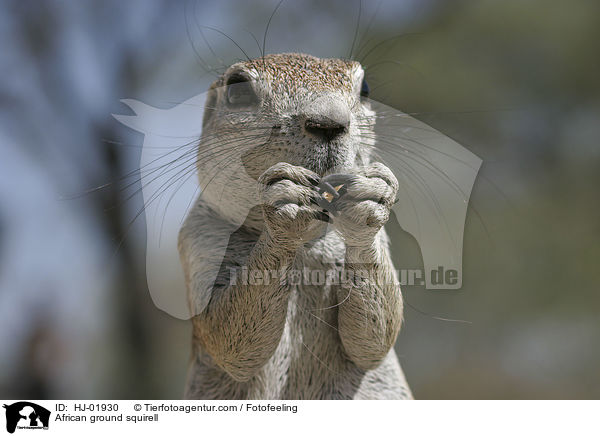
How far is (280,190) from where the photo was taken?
1.38m

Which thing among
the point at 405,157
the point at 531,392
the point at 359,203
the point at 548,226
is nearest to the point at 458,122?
the point at 405,157

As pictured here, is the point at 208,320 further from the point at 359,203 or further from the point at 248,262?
the point at 359,203

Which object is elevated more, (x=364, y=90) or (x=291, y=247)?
Result: (x=364, y=90)

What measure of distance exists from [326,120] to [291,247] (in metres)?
0.36

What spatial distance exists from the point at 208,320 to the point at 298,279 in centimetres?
32

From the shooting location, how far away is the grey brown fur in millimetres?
1444

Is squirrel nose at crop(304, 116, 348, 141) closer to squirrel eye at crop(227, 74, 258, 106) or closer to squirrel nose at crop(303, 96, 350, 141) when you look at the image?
squirrel nose at crop(303, 96, 350, 141)
